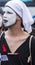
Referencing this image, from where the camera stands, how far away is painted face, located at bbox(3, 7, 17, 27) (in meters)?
2.51

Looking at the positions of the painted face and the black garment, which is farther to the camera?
the painted face

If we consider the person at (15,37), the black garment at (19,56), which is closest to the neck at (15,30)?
the person at (15,37)

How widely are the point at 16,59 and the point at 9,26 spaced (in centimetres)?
31

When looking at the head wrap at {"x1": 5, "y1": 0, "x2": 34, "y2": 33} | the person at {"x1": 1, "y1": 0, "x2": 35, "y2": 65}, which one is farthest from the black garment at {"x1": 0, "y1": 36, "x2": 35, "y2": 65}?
the head wrap at {"x1": 5, "y1": 0, "x2": 34, "y2": 33}

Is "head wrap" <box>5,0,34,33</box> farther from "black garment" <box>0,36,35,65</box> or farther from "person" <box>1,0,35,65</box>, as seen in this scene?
"black garment" <box>0,36,35,65</box>

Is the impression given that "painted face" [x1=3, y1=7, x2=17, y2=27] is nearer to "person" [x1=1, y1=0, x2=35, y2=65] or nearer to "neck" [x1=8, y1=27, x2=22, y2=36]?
"person" [x1=1, y1=0, x2=35, y2=65]

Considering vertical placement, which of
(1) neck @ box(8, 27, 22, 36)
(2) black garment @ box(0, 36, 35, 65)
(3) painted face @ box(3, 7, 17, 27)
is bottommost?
(2) black garment @ box(0, 36, 35, 65)

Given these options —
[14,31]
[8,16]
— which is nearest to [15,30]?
[14,31]

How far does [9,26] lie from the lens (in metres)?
2.47

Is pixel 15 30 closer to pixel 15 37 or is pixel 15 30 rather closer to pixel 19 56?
pixel 15 37

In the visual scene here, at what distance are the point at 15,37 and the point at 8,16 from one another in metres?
0.25

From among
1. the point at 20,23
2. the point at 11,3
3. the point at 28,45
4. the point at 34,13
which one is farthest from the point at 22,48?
the point at 34,13

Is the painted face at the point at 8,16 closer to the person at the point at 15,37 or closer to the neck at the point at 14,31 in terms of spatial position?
the person at the point at 15,37

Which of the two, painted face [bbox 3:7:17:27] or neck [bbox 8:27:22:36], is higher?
painted face [bbox 3:7:17:27]
